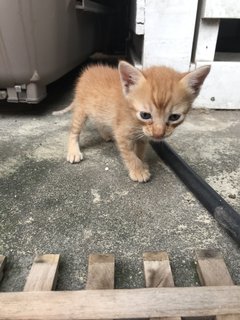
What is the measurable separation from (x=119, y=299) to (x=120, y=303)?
0.01 m

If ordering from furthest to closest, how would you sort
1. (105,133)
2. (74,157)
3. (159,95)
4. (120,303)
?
(105,133), (74,157), (159,95), (120,303)

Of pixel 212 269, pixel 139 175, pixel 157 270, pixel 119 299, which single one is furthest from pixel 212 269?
pixel 139 175

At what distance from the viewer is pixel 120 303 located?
830mm

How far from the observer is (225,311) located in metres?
0.81

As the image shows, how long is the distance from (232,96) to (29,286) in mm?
1872

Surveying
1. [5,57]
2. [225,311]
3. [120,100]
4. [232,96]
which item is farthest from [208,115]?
[225,311]

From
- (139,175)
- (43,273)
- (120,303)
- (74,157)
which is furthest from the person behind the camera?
(74,157)

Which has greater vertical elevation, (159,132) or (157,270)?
(159,132)

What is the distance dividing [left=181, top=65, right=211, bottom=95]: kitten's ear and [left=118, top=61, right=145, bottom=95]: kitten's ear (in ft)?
0.54

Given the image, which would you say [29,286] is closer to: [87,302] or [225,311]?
[87,302]

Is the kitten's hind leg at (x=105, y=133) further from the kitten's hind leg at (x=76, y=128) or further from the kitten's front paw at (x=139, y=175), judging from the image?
the kitten's front paw at (x=139, y=175)

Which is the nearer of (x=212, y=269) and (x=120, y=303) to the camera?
(x=120, y=303)

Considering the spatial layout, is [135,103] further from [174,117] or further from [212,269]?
[212,269]

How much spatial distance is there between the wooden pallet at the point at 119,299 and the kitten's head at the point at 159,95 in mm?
546
